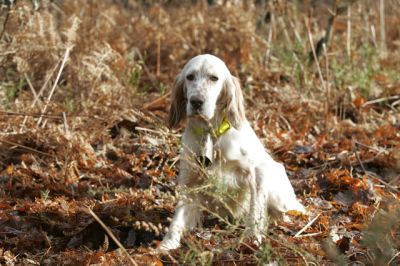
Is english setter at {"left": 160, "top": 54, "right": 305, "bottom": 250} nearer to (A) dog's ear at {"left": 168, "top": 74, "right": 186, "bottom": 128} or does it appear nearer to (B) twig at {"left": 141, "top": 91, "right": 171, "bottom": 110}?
(A) dog's ear at {"left": 168, "top": 74, "right": 186, "bottom": 128}

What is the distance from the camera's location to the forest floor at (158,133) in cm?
352

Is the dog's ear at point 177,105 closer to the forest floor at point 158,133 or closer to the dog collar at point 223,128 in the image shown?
the forest floor at point 158,133

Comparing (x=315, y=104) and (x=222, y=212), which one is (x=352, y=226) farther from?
(x=315, y=104)

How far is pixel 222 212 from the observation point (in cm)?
405

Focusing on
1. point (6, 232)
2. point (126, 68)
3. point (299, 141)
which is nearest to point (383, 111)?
point (299, 141)

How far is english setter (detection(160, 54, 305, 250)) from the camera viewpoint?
3797 mm

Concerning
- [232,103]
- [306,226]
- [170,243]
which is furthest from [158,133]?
[306,226]

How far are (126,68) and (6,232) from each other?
3.21m

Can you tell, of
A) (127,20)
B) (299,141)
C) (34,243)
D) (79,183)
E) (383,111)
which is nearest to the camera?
(34,243)

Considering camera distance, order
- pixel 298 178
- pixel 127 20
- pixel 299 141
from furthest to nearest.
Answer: pixel 127 20 < pixel 299 141 < pixel 298 178

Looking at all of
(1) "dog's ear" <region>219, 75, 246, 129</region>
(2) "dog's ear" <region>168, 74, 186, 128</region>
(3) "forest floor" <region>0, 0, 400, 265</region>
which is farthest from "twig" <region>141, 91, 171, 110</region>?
(1) "dog's ear" <region>219, 75, 246, 129</region>

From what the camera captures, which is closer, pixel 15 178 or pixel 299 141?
pixel 15 178

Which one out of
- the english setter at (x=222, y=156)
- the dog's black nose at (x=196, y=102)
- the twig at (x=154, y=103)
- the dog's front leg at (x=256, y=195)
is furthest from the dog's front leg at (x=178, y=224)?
the twig at (x=154, y=103)

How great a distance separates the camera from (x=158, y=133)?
16.9ft
